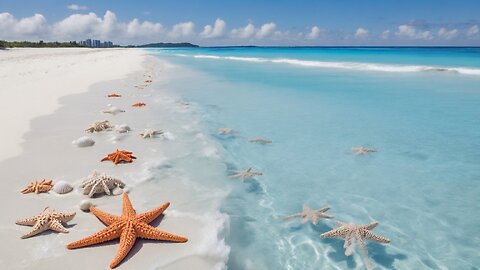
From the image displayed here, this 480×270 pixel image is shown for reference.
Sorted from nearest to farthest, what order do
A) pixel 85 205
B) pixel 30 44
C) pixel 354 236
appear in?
pixel 354 236
pixel 85 205
pixel 30 44

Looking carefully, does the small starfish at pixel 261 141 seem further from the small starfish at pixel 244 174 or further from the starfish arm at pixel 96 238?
the starfish arm at pixel 96 238

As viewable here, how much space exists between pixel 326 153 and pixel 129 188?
4.61 metres

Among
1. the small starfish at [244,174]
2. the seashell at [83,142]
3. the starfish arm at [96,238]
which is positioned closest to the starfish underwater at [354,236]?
the small starfish at [244,174]

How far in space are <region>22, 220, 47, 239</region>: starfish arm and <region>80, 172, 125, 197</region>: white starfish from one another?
1035mm

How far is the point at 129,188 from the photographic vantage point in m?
5.77

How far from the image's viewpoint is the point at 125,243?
3947mm

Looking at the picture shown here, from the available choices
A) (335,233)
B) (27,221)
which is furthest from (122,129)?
(335,233)

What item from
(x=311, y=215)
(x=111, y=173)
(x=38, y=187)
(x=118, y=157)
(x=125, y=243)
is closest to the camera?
(x=125, y=243)

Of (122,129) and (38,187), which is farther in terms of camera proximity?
(122,129)

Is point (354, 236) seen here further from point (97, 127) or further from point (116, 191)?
point (97, 127)

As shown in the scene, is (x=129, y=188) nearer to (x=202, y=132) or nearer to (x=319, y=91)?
(x=202, y=132)

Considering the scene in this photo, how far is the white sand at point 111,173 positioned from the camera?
4.01 m

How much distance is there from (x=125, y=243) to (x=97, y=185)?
1.79 meters

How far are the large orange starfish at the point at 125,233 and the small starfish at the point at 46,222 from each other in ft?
1.53
